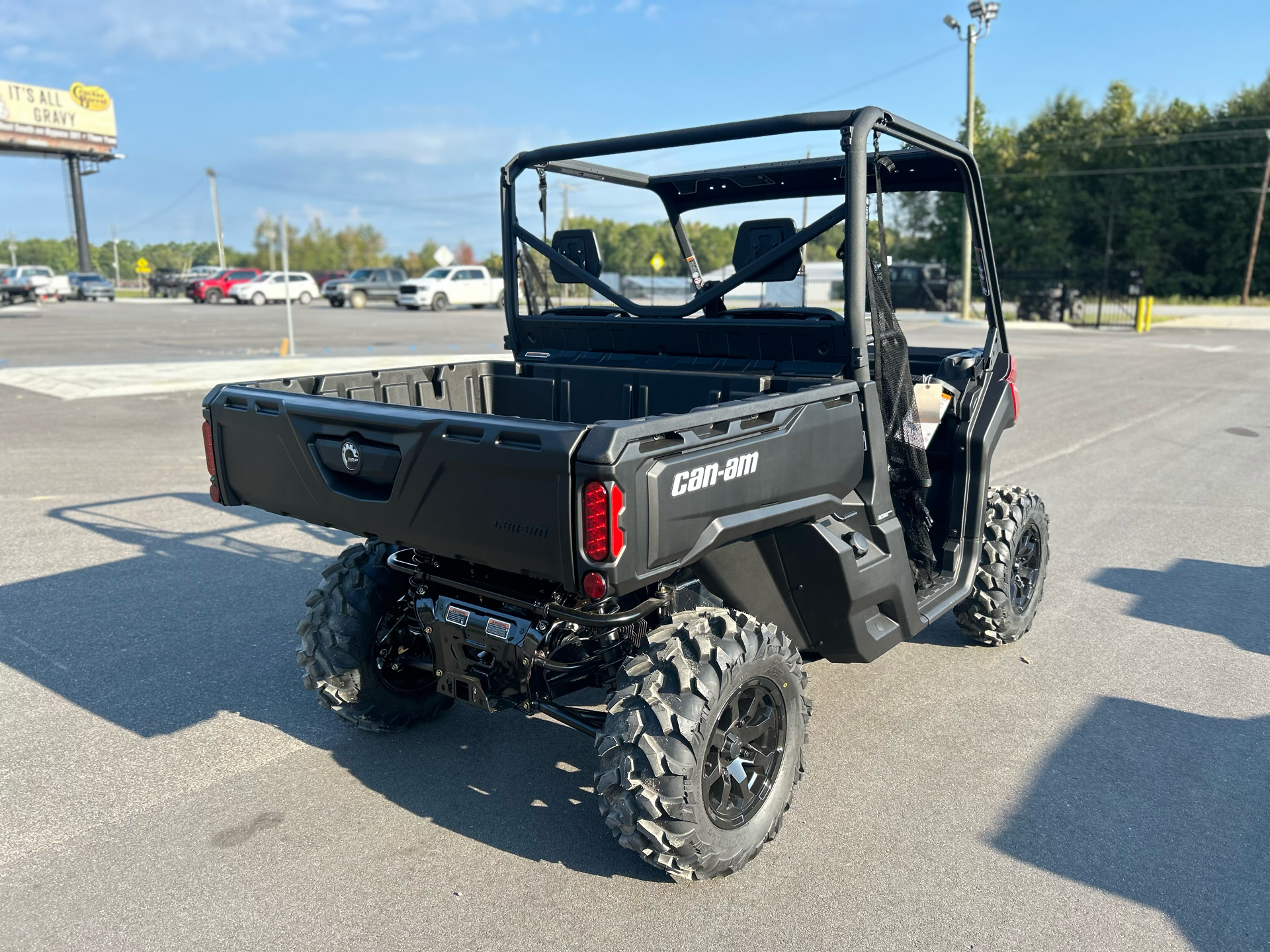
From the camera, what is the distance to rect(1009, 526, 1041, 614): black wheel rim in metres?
5.06

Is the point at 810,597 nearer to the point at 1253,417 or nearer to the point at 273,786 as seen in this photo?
the point at 273,786

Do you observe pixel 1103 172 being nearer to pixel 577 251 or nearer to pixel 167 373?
pixel 167 373

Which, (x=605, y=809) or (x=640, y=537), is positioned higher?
(x=640, y=537)

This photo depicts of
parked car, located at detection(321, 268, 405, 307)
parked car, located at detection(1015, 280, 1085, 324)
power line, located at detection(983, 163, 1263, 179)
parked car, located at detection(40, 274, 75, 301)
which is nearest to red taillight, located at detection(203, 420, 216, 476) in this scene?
parked car, located at detection(1015, 280, 1085, 324)

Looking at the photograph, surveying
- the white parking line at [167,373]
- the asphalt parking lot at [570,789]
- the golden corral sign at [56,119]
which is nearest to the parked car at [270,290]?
the white parking line at [167,373]

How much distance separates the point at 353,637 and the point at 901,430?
2.23 m

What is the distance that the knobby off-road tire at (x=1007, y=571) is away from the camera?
4.76m

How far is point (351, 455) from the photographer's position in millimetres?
3082

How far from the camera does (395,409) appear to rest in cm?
305

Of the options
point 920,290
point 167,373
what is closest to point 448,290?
point 920,290

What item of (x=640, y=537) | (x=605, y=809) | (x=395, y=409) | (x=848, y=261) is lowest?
(x=605, y=809)

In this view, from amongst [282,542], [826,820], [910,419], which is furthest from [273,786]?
[282,542]

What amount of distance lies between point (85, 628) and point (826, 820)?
13.0ft

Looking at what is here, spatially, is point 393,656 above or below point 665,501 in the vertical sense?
below
